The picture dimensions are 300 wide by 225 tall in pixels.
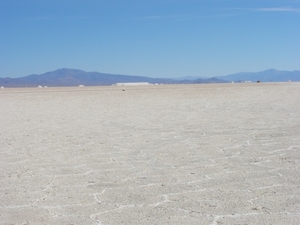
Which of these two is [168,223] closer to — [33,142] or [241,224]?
[241,224]

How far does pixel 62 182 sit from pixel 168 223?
153cm

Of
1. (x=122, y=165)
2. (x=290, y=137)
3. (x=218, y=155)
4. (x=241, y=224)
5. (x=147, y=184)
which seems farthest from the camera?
(x=290, y=137)

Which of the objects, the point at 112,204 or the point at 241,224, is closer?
the point at 241,224

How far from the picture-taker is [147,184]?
4.43 m

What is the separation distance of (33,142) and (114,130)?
1667 mm

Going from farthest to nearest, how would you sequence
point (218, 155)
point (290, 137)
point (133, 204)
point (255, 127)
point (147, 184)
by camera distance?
point (255, 127)
point (290, 137)
point (218, 155)
point (147, 184)
point (133, 204)

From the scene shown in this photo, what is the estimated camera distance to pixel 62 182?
460cm

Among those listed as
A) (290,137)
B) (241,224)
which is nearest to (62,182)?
(241,224)

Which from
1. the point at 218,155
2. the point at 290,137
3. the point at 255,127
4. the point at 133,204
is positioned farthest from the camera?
the point at 255,127

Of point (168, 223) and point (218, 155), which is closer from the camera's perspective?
point (168, 223)

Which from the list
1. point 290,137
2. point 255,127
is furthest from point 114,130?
point 290,137

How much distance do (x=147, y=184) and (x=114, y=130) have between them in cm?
400

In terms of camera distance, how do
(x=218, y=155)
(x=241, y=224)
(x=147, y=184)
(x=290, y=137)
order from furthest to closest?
(x=290, y=137) < (x=218, y=155) < (x=147, y=184) < (x=241, y=224)

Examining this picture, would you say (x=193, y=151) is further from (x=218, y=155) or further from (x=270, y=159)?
(x=270, y=159)
